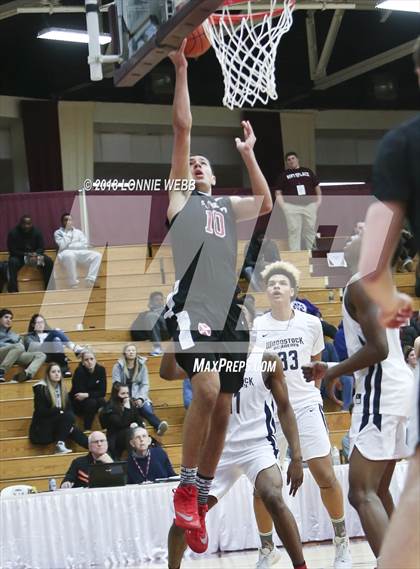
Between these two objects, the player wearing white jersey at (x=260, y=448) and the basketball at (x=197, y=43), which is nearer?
the player wearing white jersey at (x=260, y=448)

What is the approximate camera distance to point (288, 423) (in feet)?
24.0

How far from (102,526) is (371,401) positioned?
14.9 feet

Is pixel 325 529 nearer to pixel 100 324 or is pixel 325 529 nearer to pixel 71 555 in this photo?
pixel 71 555


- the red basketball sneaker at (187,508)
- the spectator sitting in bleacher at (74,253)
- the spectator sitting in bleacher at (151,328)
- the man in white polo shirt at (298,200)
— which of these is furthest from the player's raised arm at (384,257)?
the man in white polo shirt at (298,200)

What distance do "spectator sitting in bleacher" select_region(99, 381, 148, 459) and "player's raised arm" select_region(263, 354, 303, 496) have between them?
569cm

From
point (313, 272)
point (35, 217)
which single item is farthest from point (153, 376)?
point (35, 217)

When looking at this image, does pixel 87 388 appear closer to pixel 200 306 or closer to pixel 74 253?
pixel 74 253

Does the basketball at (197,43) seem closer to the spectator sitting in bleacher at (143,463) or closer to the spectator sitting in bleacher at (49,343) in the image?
the spectator sitting in bleacher at (143,463)

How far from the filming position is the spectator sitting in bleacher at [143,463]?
11.5 meters

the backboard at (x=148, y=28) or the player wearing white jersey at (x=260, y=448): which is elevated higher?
the backboard at (x=148, y=28)

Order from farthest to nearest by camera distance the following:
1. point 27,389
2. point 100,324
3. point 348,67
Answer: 1. point 348,67
2. point 100,324
3. point 27,389

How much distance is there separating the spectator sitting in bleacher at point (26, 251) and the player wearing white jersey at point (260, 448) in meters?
10.3

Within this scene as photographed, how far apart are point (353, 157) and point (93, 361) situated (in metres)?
13.5

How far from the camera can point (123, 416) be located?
1338 centimetres
